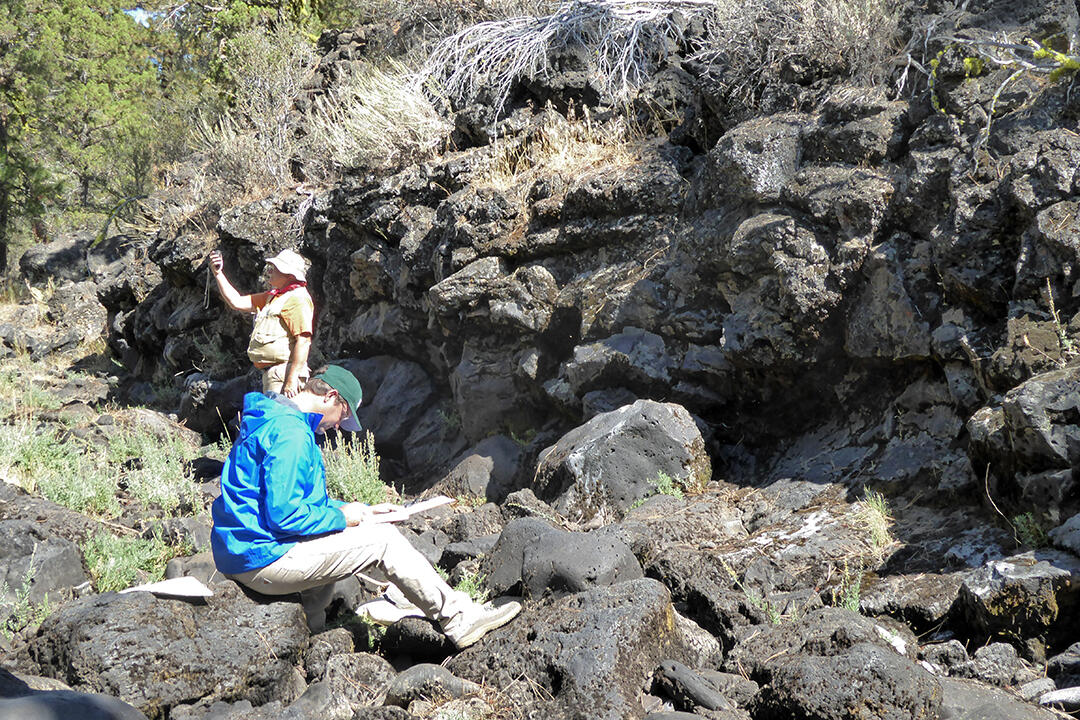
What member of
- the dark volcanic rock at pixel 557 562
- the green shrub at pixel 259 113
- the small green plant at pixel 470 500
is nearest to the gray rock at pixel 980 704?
the dark volcanic rock at pixel 557 562

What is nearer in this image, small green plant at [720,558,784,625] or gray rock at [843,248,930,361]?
small green plant at [720,558,784,625]

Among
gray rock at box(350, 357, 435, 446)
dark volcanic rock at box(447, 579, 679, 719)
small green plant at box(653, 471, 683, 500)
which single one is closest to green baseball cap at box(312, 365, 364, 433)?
dark volcanic rock at box(447, 579, 679, 719)

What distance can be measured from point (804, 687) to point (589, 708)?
86 centimetres

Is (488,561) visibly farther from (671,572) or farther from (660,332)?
(660,332)

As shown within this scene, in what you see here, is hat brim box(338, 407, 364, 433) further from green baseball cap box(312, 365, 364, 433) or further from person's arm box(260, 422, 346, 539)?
person's arm box(260, 422, 346, 539)

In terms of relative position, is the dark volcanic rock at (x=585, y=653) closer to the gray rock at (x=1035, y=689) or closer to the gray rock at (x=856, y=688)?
the gray rock at (x=856, y=688)

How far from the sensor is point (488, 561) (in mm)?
5535

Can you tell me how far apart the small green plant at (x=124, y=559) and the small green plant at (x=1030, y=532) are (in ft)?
17.1

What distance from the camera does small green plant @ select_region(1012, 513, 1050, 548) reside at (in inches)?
185

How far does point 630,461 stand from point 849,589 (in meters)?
2.21

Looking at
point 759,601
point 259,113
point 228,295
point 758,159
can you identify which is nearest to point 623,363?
point 758,159

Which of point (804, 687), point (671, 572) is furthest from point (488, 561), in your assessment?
point (804, 687)

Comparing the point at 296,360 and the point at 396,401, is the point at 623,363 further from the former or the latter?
the point at 396,401

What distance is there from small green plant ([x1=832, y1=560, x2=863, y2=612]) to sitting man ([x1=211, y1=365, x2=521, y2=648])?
1.70 metres
